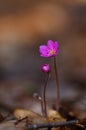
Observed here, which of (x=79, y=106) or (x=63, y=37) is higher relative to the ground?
(x=63, y=37)

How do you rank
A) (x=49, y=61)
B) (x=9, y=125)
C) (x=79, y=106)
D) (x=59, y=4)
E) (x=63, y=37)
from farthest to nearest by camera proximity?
(x=59, y=4), (x=63, y=37), (x=49, y=61), (x=79, y=106), (x=9, y=125)

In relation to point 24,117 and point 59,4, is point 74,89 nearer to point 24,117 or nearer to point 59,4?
point 24,117

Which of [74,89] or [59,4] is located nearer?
[74,89]

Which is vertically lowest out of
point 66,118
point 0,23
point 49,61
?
point 66,118

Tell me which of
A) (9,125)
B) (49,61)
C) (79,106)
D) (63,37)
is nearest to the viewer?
(9,125)

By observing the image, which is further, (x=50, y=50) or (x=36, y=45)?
(x=36, y=45)

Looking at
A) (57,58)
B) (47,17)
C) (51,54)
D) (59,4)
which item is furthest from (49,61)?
(59,4)

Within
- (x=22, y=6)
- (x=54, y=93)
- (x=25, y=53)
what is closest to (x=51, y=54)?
(x=54, y=93)
